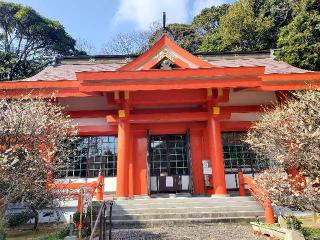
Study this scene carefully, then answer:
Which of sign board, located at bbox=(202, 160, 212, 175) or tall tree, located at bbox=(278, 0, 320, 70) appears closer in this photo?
sign board, located at bbox=(202, 160, 212, 175)

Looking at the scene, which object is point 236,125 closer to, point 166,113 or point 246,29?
point 166,113

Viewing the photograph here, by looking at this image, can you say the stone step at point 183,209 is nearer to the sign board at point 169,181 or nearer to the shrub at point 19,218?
the shrub at point 19,218

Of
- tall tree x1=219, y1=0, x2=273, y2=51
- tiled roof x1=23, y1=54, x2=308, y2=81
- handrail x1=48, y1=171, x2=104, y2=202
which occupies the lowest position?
handrail x1=48, y1=171, x2=104, y2=202

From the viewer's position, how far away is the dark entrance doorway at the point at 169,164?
13195 mm

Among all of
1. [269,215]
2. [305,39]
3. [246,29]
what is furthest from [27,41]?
[269,215]

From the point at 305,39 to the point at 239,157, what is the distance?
32.7 ft

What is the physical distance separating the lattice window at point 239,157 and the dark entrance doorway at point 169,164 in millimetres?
1807

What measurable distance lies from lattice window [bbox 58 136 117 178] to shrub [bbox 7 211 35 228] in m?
4.17

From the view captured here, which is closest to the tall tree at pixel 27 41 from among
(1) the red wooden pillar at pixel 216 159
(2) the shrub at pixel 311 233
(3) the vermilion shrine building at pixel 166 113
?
(3) the vermilion shrine building at pixel 166 113

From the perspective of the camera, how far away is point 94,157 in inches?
532

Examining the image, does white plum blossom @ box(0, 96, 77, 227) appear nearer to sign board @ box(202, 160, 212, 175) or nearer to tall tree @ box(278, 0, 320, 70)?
sign board @ box(202, 160, 212, 175)

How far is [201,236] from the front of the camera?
758 centimetres

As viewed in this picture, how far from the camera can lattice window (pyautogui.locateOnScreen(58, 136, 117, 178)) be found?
1337 cm

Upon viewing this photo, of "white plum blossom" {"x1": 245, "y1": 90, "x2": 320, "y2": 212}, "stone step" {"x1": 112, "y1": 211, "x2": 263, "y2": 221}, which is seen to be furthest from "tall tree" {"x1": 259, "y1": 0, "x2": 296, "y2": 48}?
"white plum blossom" {"x1": 245, "y1": 90, "x2": 320, "y2": 212}
